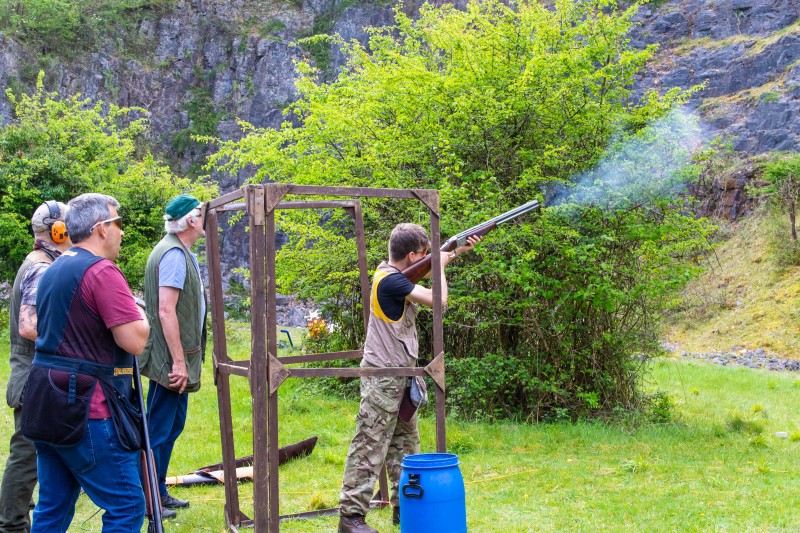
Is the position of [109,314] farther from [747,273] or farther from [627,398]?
[747,273]

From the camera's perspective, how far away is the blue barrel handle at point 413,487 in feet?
13.1

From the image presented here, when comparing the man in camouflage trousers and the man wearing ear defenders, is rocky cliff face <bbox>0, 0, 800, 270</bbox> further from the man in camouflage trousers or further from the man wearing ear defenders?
the man wearing ear defenders

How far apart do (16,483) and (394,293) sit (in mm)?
2384

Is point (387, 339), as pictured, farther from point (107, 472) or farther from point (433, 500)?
point (107, 472)

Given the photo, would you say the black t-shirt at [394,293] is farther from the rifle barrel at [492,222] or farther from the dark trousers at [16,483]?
the dark trousers at [16,483]

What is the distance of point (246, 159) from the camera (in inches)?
466

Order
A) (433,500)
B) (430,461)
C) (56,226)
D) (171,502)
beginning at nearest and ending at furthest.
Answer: (433,500) < (430,461) < (56,226) < (171,502)

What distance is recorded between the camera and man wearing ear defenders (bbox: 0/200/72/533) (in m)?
4.19

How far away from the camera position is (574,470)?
658 cm

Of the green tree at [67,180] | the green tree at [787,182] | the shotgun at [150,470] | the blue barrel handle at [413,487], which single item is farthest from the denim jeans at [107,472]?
the green tree at [787,182]

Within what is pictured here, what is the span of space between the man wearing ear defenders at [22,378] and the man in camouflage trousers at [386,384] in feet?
5.87

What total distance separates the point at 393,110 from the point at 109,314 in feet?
24.2

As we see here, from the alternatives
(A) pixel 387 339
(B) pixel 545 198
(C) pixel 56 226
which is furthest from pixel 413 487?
(B) pixel 545 198

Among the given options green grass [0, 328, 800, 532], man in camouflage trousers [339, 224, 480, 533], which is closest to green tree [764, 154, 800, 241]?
green grass [0, 328, 800, 532]
